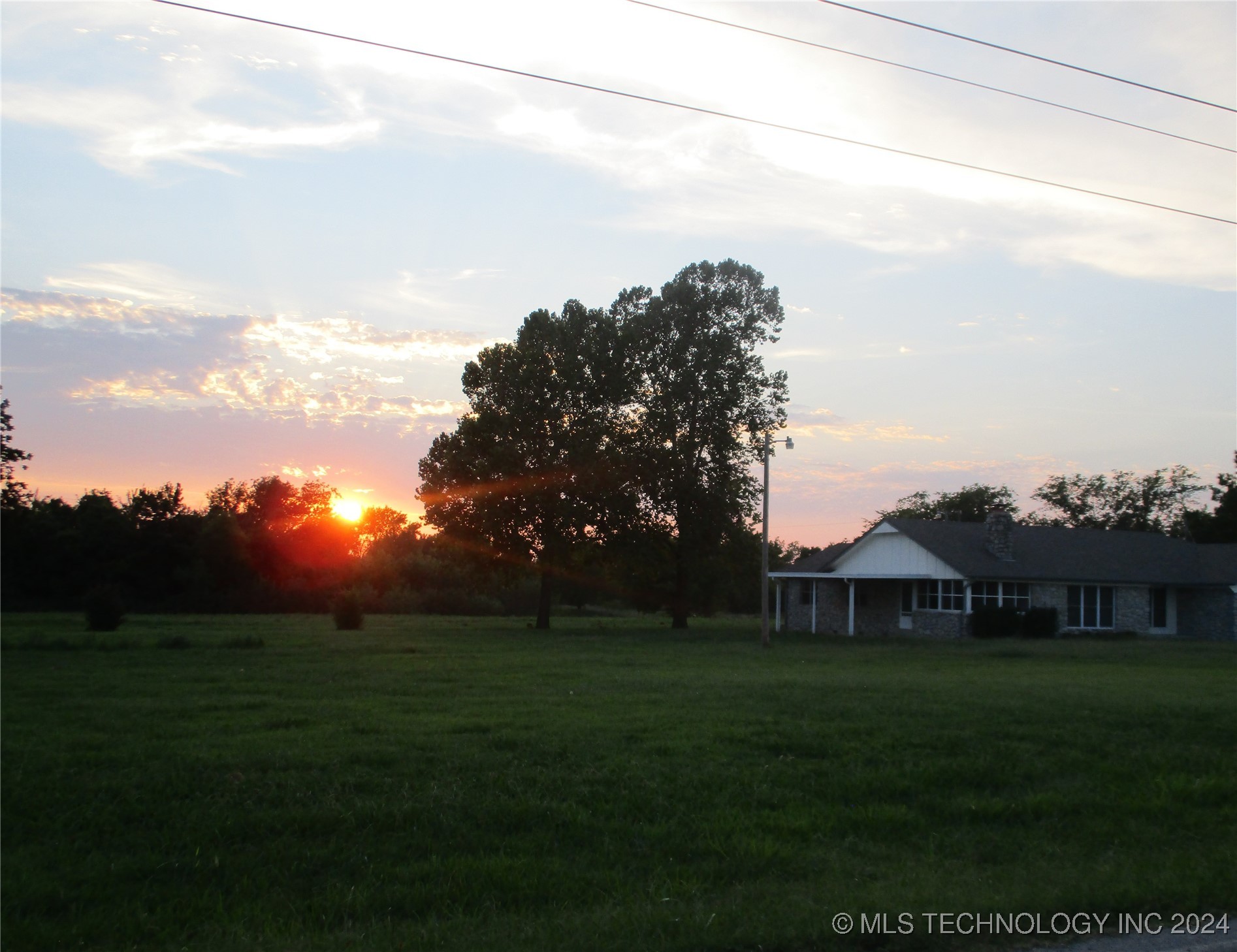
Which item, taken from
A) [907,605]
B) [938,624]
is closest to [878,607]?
[907,605]

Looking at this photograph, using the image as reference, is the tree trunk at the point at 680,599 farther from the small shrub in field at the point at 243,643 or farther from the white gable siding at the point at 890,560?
the small shrub in field at the point at 243,643

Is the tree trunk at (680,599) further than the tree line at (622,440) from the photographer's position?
Yes

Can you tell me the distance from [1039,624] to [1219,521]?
33.9 m

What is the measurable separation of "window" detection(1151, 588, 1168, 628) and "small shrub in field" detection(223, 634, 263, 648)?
36237mm

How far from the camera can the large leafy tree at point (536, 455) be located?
3831 centimetres

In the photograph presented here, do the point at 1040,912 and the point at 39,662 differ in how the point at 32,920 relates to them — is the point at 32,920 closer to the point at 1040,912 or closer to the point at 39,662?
the point at 1040,912

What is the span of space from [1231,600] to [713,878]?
41.5 metres

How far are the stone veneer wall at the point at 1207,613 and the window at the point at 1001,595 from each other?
8.18m

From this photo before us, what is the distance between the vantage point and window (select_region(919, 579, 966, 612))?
39.4 metres

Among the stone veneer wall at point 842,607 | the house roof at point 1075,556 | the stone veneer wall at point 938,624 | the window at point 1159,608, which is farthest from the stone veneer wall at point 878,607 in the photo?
the window at point 1159,608

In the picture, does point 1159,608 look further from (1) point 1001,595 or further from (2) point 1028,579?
(1) point 1001,595

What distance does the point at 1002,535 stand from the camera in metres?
40.8

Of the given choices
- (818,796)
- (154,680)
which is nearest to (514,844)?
(818,796)

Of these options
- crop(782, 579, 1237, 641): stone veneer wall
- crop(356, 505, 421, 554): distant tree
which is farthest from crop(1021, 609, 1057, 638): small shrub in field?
crop(356, 505, 421, 554): distant tree
